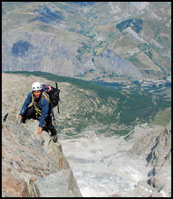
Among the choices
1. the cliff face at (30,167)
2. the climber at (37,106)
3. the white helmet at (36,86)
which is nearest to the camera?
the cliff face at (30,167)

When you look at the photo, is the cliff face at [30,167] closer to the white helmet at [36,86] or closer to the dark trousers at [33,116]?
the dark trousers at [33,116]

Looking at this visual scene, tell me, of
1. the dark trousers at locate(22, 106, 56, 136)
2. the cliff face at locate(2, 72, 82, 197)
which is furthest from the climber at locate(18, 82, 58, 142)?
the cliff face at locate(2, 72, 82, 197)

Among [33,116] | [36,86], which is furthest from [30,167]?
[33,116]

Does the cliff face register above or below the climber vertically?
below

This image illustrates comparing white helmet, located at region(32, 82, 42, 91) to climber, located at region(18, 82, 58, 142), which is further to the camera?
climber, located at region(18, 82, 58, 142)

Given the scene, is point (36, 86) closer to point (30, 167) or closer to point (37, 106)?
point (37, 106)

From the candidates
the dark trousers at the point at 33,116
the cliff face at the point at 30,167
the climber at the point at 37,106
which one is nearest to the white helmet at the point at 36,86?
the climber at the point at 37,106

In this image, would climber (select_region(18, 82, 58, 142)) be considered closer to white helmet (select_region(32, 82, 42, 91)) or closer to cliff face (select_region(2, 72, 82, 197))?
white helmet (select_region(32, 82, 42, 91))

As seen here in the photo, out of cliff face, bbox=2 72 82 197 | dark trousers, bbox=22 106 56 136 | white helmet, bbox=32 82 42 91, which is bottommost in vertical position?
cliff face, bbox=2 72 82 197
